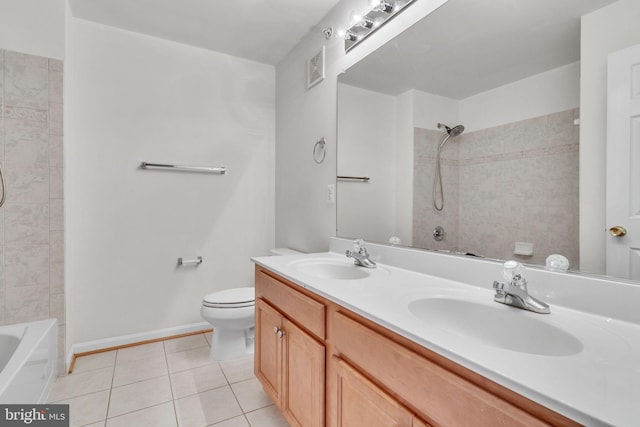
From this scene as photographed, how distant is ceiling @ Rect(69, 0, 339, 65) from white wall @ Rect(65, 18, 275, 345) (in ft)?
0.41

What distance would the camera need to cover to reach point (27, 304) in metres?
1.83

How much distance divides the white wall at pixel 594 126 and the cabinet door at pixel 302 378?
89cm

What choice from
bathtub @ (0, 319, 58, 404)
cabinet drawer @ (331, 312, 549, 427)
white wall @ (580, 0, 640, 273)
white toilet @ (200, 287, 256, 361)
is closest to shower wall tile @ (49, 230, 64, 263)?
bathtub @ (0, 319, 58, 404)

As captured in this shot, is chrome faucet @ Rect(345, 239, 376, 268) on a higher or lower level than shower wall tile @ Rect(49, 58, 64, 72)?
lower

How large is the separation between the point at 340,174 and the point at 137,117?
1.62m

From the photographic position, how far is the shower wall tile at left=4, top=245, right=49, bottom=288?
1.79 m

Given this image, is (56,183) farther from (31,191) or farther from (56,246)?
(56,246)

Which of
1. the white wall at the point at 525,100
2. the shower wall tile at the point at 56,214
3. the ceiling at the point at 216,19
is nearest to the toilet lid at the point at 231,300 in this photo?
the shower wall tile at the point at 56,214

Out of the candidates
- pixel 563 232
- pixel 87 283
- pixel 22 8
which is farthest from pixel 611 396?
pixel 22 8

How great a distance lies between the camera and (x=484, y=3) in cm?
117

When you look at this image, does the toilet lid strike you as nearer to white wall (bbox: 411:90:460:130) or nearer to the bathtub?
the bathtub

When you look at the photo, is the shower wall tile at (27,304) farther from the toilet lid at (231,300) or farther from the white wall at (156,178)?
the toilet lid at (231,300)

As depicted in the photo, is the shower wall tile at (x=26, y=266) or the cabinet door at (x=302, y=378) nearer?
the cabinet door at (x=302, y=378)

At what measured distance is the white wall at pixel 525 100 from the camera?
926 millimetres
